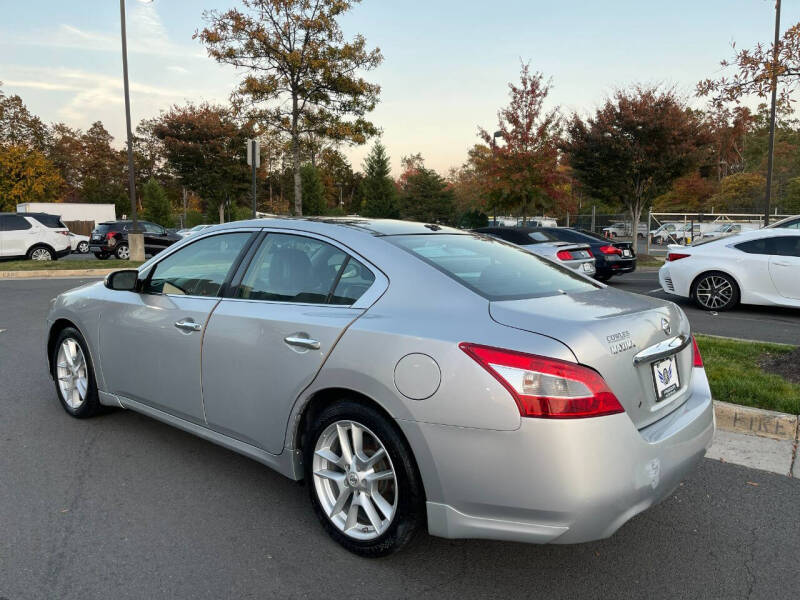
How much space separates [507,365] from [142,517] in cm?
212

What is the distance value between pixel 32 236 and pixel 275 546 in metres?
21.3

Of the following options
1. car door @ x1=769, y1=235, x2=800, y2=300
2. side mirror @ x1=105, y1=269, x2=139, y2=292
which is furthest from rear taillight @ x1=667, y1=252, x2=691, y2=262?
side mirror @ x1=105, y1=269, x2=139, y2=292

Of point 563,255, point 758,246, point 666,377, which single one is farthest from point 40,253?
point 666,377

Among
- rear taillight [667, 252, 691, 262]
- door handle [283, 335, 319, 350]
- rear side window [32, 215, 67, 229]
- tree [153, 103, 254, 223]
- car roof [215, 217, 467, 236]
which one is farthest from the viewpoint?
tree [153, 103, 254, 223]

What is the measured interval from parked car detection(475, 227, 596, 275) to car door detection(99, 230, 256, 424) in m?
7.86

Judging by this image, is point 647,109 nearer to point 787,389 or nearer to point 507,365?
point 787,389

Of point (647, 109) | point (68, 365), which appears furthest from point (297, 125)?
point (68, 365)

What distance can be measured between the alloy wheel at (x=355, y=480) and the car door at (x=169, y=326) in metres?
0.99

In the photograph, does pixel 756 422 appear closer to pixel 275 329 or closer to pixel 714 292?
pixel 275 329

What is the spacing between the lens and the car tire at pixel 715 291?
32.7 ft

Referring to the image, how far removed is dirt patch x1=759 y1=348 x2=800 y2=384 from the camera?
530 cm

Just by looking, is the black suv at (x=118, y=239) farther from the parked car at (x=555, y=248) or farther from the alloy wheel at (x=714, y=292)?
the alloy wheel at (x=714, y=292)

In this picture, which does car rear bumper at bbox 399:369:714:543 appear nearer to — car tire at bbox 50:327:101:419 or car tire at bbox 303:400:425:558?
car tire at bbox 303:400:425:558

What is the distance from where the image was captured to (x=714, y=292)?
33.2 ft
